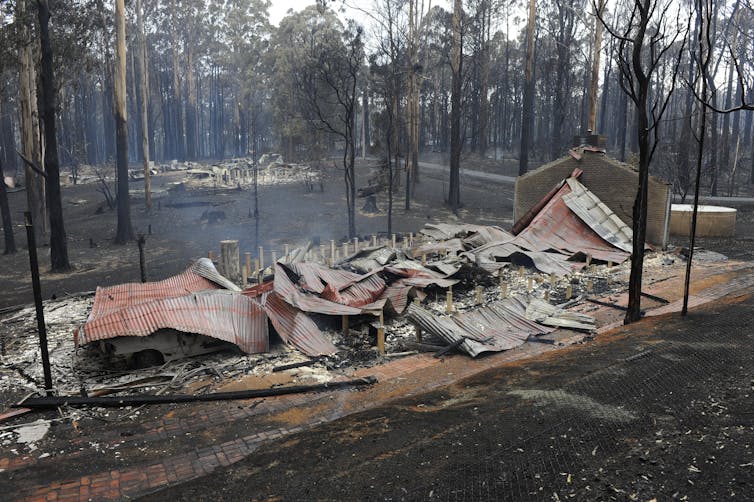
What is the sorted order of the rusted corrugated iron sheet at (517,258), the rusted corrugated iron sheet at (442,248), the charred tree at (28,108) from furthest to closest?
the charred tree at (28,108)
the rusted corrugated iron sheet at (442,248)
the rusted corrugated iron sheet at (517,258)

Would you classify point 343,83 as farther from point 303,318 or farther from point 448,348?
point 448,348

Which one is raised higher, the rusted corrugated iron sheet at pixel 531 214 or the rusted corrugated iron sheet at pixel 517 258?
the rusted corrugated iron sheet at pixel 531 214

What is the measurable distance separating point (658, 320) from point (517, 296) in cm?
276

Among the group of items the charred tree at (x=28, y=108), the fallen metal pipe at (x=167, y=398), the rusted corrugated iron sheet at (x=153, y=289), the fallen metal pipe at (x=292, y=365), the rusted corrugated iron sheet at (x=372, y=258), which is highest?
the charred tree at (x=28, y=108)

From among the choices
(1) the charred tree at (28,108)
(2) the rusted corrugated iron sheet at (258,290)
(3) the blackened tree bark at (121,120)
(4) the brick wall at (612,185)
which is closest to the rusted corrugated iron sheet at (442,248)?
(4) the brick wall at (612,185)

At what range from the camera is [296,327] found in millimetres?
9422

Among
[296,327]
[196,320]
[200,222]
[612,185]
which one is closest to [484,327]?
[296,327]

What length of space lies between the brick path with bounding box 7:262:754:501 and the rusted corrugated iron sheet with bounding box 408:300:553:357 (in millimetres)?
229

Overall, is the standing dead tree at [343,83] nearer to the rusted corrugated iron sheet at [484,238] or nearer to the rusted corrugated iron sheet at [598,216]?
the rusted corrugated iron sheet at [484,238]

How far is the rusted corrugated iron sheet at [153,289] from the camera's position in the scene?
9.63m

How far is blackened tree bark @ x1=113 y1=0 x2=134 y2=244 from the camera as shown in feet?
70.9

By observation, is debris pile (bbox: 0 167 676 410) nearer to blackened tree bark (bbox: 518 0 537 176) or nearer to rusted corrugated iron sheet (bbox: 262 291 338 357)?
rusted corrugated iron sheet (bbox: 262 291 338 357)

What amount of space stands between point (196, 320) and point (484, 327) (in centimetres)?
508

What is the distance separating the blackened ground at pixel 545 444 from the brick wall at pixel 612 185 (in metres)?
12.2
